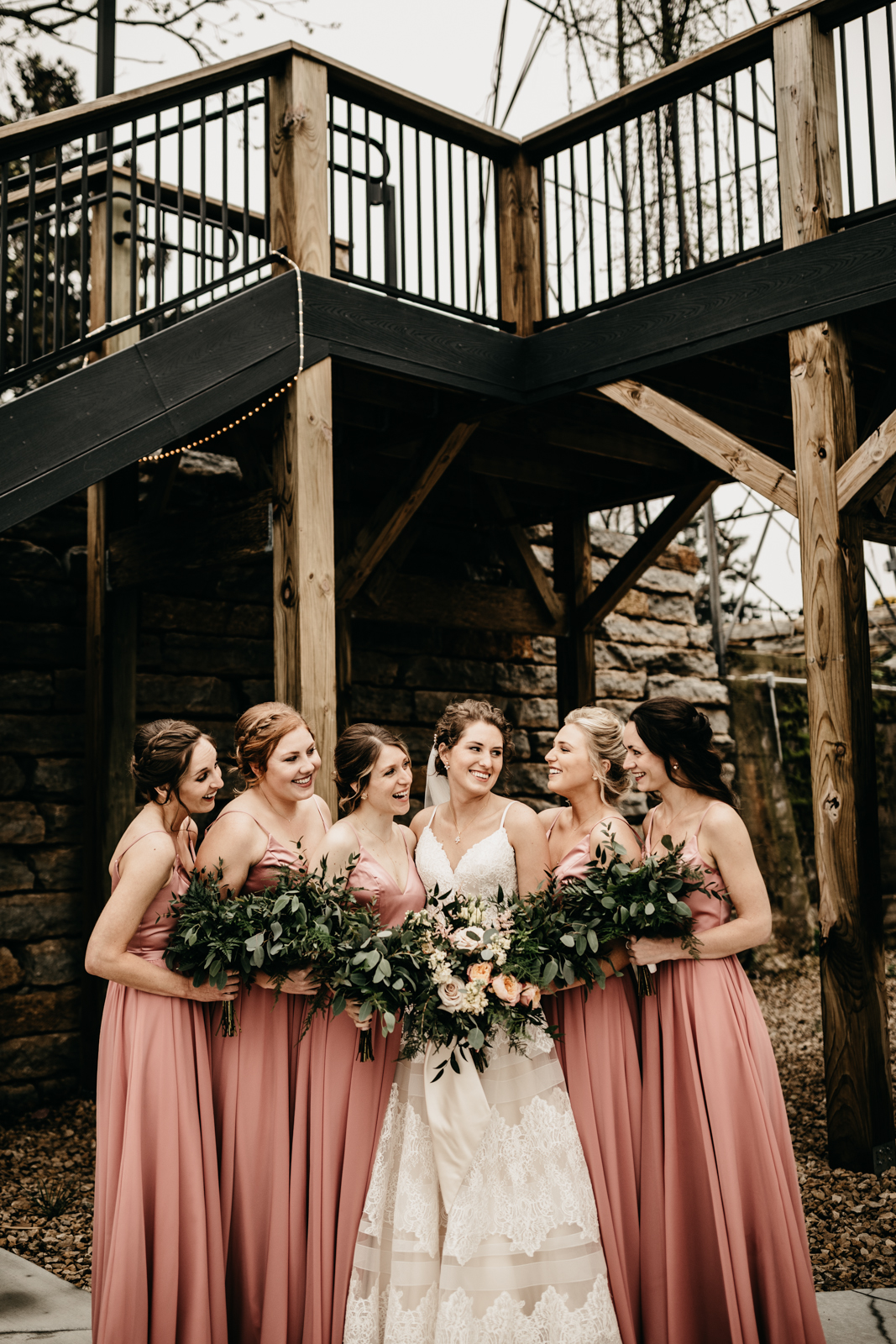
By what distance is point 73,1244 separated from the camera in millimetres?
4238

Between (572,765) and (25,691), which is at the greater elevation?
(25,691)

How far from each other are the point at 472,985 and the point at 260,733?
1017mm

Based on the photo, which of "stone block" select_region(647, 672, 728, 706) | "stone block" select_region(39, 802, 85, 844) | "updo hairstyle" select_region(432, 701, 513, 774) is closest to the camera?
"updo hairstyle" select_region(432, 701, 513, 774)

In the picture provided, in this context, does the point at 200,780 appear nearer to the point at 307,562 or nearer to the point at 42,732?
the point at 307,562

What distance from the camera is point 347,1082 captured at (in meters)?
3.19

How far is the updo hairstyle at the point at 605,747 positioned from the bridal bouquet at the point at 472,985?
2.04 feet

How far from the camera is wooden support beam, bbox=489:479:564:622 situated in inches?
301

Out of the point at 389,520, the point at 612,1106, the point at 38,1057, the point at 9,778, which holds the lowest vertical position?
the point at 38,1057

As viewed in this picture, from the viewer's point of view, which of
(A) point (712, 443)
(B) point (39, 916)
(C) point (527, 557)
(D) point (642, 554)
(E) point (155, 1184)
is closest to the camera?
(E) point (155, 1184)

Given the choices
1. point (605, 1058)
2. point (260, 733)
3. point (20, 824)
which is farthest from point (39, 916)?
point (605, 1058)

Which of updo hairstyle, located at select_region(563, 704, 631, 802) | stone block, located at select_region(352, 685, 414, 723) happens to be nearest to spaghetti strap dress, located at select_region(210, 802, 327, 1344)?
updo hairstyle, located at select_region(563, 704, 631, 802)

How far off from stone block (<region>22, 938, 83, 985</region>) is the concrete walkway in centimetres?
215

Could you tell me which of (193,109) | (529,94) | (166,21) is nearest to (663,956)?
(193,109)

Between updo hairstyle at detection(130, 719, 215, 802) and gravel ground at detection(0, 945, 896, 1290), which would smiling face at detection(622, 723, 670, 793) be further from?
gravel ground at detection(0, 945, 896, 1290)
